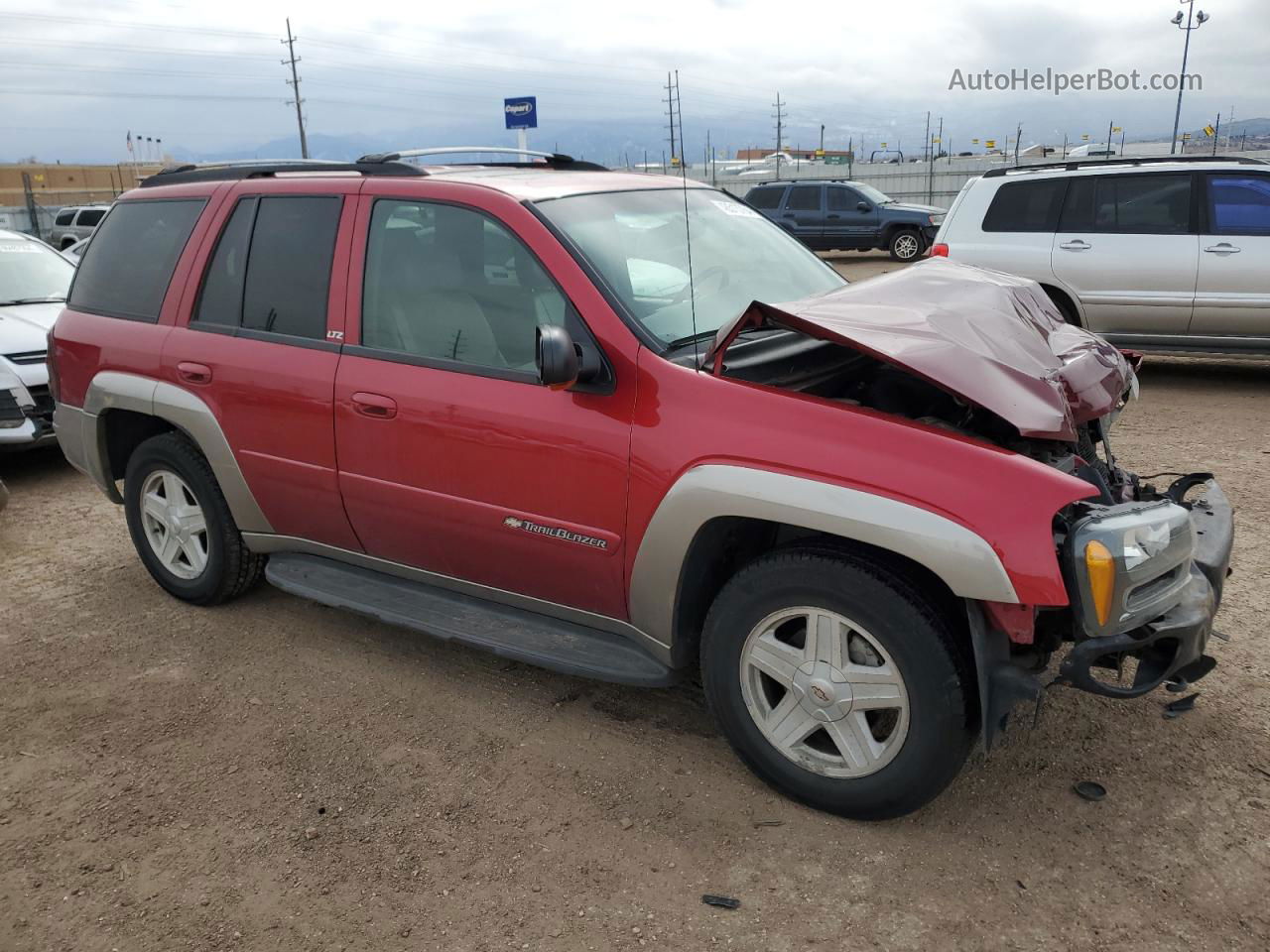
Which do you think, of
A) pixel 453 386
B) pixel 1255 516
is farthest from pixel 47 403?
pixel 1255 516

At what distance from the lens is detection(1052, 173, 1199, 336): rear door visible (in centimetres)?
843

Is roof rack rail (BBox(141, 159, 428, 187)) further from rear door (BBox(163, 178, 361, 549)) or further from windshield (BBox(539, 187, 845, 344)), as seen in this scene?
windshield (BBox(539, 187, 845, 344))

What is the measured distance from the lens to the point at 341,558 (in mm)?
4062

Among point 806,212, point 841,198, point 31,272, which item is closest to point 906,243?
point 841,198

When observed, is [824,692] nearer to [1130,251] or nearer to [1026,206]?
[1130,251]

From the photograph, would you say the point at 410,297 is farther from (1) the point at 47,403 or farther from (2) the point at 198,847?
(1) the point at 47,403

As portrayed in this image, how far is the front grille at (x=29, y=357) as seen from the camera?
6.80m

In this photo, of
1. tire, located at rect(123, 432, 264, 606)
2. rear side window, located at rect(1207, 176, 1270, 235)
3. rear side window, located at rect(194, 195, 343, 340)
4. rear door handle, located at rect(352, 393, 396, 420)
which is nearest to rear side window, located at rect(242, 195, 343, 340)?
rear side window, located at rect(194, 195, 343, 340)

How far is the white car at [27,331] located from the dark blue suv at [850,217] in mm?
14704

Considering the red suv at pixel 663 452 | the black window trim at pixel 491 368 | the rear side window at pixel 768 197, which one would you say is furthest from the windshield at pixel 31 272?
the rear side window at pixel 768 197

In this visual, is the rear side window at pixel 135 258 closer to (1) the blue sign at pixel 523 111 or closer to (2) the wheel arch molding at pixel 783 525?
(2) the wheel arch molding at pixel 783 525

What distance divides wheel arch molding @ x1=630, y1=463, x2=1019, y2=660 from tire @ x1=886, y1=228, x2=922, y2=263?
1866 centimetres

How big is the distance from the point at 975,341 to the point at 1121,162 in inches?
276

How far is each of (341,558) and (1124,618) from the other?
2877 mm
